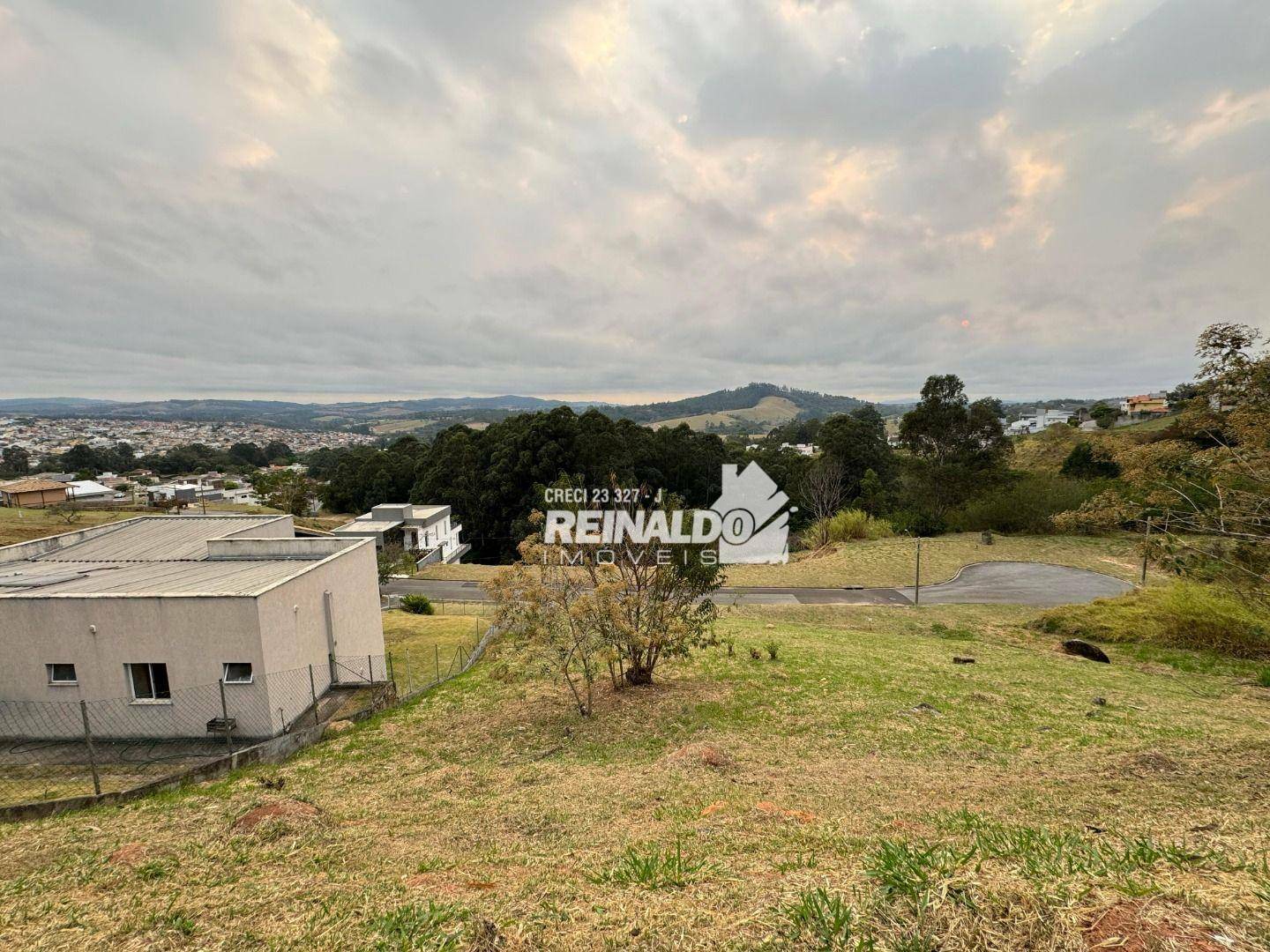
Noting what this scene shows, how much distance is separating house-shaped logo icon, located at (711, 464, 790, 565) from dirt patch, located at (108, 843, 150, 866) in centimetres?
2868

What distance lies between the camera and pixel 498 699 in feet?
42.0

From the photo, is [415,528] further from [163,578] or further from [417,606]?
[163,578]

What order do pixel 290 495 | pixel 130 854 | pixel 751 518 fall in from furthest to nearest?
pixel 290 495, pixel 751 518, pixel 130 854

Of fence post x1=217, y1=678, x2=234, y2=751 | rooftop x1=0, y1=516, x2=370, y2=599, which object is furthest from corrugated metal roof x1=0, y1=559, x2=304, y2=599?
fence post x1=217, y1=678, x2=234, y2=751

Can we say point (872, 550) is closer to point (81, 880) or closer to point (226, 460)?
point (81, 880)

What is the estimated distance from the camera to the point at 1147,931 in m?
2.78

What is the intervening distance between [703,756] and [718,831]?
2820 mm

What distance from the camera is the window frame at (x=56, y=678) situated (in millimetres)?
11031

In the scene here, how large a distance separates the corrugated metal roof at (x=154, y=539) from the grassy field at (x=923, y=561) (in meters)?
14.1

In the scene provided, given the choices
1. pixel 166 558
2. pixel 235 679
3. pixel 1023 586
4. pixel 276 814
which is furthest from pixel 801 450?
pixel 276 814

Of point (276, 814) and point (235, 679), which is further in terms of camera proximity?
point (235, 679)

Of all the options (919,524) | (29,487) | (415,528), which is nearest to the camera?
(919,524)

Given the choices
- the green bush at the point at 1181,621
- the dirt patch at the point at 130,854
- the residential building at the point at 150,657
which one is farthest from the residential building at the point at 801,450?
the dirt patch at the point at 130,854

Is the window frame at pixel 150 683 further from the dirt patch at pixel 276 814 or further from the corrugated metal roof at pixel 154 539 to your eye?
the dirt patch at pixel 276 814
